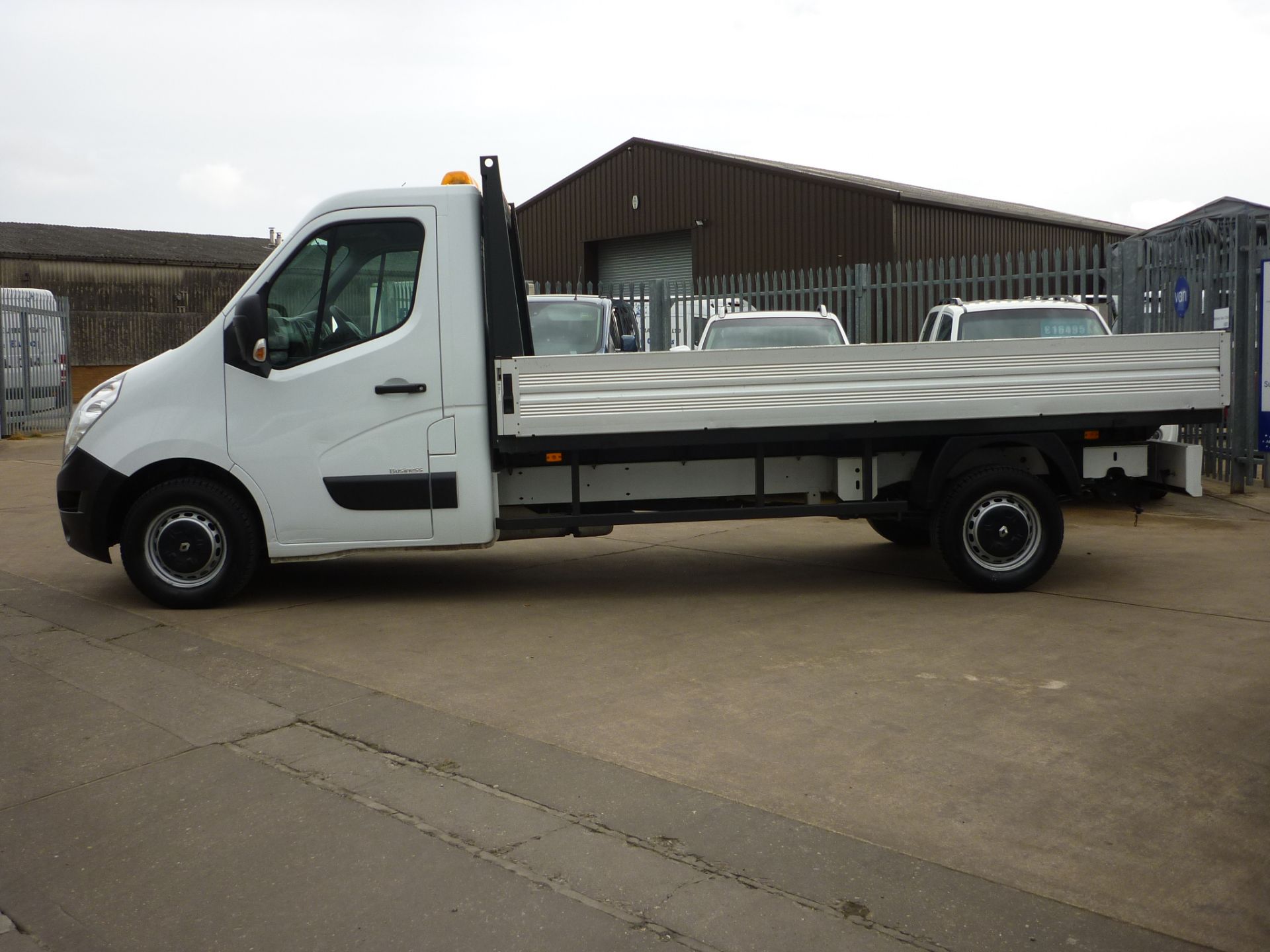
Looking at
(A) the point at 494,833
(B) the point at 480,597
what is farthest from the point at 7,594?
(A) the point at 494,833

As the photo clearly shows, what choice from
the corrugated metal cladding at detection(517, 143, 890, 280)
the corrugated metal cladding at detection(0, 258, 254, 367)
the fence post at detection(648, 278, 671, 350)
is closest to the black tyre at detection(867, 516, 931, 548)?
the fence post at detection(648, 278, 671, 350)

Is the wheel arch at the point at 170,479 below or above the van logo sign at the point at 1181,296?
below

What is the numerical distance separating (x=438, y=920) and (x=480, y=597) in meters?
4.43

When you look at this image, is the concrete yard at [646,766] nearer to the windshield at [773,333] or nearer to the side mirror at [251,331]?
the side mirror at [251,331]

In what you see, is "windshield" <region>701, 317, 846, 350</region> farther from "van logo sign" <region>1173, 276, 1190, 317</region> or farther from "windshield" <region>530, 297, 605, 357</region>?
"van logo sign" <region>1173, 276, 1190, 317</region>

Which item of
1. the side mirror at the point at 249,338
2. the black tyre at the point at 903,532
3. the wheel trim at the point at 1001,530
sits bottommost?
the black tyre at the point at 903,532

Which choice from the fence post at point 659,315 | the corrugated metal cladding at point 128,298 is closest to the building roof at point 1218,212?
the fence post at point 659,315

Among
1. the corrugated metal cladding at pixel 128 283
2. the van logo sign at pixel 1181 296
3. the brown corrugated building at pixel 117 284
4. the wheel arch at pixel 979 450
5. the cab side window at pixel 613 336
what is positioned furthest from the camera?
the corrugated metal cladding at pixel 128 283

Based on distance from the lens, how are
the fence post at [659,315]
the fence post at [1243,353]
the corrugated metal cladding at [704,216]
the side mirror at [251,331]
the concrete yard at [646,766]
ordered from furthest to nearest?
1. the corrugated metal cladding at [704,216]
2. the fence post at [659,315]
3. the fence post at [1243,353]
4. the side mirror at [251,331]
5. the concrete yard at [646,766]

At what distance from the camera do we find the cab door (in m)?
7.00

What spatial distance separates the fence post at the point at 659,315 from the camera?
58.0ft

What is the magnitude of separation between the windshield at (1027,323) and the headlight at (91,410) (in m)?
7.39

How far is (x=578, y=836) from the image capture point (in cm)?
385

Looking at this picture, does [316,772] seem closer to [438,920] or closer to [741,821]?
[438,920]
